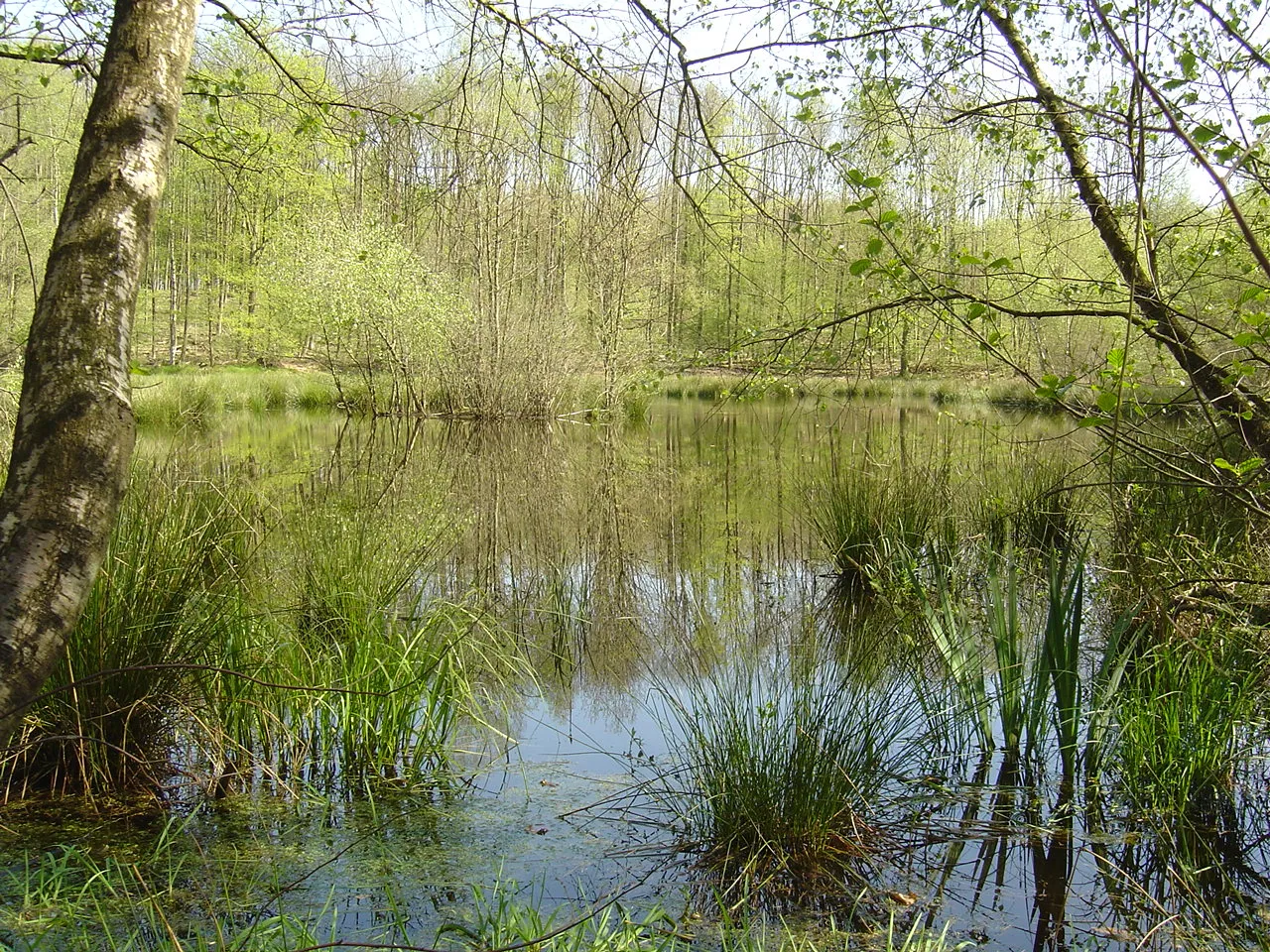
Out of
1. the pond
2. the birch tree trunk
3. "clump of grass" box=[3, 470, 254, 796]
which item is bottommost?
the pond

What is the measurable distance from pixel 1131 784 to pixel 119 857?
121 inches

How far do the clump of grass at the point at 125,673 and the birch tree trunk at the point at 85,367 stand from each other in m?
1.58

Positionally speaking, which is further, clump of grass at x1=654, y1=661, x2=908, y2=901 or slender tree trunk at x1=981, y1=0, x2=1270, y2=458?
slender tree trunk at x1=981, y1=0, x2=1270, y2=458

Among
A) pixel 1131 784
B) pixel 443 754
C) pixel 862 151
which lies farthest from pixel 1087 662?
pixel 443 754

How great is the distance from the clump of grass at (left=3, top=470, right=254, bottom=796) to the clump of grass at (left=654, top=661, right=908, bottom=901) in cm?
171

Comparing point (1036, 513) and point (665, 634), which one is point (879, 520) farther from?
point (665, 634)

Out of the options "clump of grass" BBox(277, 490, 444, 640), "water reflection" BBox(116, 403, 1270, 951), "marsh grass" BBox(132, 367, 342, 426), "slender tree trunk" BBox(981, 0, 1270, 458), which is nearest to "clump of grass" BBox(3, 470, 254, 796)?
"clump of grass" BBox(277, 490, 444, 640)

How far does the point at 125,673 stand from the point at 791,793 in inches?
86.3

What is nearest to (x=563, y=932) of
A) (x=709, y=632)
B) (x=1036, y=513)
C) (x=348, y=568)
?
(x=348, y=568)

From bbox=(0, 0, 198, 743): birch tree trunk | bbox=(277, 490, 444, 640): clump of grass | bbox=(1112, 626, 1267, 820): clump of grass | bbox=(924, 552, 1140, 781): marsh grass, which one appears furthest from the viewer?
bbox=(277, 490, 444, 640): clump of grass

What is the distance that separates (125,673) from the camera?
330 cm

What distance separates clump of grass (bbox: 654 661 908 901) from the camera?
2.81 metres

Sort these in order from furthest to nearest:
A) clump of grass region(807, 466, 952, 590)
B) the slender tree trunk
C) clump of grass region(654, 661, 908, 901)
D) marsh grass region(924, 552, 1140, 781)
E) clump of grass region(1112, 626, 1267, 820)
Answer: clump of grass region(807, 466, 952, 590) → the slender tree trunk → marsh grass region(924, 552, 1140, 781) → clump of grass region(1112, 626, 1267, 820) → clump of grass region(654, 661, 908, 901)

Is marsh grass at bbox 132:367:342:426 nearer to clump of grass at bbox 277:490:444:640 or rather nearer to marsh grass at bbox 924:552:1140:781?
clump of grass at bbox 277:490:444:640
